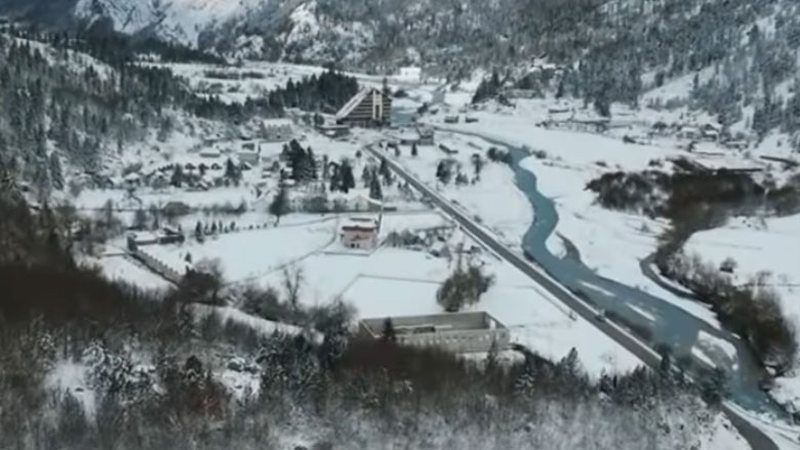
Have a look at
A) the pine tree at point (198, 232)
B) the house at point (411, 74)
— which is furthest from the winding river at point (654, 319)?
the house at point (411, 74)

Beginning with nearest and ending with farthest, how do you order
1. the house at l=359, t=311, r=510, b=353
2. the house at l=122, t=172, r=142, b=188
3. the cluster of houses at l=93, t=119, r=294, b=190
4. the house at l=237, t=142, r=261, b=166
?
the house at l=359, t=311, r=510, b=353, the house at l=122, t=172, r=142, b=188, the cluster of houses at l=93, t=119, r=294, b=190, the house at l=237, t=142, r=261, b=166

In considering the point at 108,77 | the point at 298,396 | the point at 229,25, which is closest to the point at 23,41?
the point at 108,77

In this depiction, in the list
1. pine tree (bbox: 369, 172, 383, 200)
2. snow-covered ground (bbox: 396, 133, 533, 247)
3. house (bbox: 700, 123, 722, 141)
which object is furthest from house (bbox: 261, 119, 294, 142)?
house (bbox: 700, 123, 722, 141)

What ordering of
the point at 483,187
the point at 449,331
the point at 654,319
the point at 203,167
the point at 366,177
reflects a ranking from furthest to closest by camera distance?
1. the point at 483,187
2. the point at 203,167
3. the point at 366,177
4. the point at 654,319
5. the point at 449,331

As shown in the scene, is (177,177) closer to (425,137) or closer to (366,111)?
(425,137)

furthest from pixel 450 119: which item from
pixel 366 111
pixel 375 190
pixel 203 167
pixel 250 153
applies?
pixel 375 190

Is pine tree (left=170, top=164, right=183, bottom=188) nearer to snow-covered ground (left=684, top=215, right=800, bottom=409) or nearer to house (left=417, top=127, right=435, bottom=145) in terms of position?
house (left=417, top=127, right=435, bottom=145)

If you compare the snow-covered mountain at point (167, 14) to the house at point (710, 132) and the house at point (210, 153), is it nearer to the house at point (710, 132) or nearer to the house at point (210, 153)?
the house at point (710, 132)
